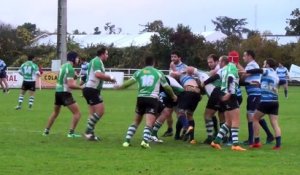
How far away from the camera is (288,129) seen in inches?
786

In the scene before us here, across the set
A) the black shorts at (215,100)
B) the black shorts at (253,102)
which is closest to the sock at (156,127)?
the black shorts at (215,100)

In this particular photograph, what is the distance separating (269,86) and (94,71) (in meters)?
4.16

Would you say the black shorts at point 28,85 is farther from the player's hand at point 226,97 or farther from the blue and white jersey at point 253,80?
the player's hand at point 226,97

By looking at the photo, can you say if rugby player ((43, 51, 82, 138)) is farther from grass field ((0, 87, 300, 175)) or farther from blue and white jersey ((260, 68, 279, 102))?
blue and white jersey ((260, 68, 279, 102))

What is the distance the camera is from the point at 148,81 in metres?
14.9

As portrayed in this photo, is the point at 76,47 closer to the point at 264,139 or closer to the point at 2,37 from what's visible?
the point at 2,37

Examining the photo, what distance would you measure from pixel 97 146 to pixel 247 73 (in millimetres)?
3896

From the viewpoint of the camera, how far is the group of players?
1481 centimetres

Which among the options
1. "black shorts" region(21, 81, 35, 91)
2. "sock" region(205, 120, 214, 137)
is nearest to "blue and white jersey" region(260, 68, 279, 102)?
"sock" region(205, 120, 214, 137)

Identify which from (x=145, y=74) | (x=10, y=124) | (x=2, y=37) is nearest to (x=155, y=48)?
(x=2, y=37)

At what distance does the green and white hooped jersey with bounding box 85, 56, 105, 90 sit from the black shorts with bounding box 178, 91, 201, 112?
2000 millimetres

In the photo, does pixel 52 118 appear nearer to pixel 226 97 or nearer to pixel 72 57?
pixel 72 57

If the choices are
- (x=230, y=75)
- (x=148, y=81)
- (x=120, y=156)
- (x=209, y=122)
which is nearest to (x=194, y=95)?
(x=209, y=122)

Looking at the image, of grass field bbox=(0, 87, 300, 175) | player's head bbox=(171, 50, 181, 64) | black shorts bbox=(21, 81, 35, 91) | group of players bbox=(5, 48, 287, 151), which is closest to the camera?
grass field bbox=(0, 87, 300, 175)
